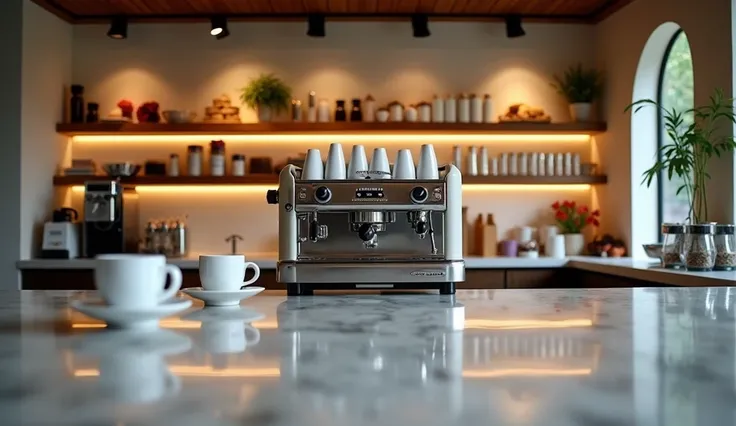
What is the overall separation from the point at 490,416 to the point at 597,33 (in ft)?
15.4

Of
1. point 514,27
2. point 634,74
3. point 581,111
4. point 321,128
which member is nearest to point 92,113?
point 321,128

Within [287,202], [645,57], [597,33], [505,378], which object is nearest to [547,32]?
[597,33]

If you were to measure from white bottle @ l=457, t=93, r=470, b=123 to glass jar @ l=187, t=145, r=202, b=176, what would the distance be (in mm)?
1681

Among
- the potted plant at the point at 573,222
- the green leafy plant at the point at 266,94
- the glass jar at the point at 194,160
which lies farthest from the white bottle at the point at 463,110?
the glass jar at the point at 194,160

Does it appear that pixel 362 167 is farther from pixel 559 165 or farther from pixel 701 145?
pixel 559 165

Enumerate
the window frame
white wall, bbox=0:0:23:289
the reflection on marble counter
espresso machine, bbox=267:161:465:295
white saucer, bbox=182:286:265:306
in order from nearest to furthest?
the reflection on marble counter → white saucer, bbox=182:286:265:306 → espresso machine, bbox=267:161:465:295 → white wall, bbox=0:0:23:289 → the window frame

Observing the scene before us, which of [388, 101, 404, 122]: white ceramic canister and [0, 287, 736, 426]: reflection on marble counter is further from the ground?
[388, 101, 404, 122]: white ceramic canister

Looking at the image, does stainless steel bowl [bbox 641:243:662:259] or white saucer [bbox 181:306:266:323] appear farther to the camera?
stainless steel bowl [bbox 641:243:662:259]

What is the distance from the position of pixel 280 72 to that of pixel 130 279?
3.92m

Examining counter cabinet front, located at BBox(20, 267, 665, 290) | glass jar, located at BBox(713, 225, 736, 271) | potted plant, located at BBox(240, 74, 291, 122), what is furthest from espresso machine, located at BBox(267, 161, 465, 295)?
potted plant, located at BBox(240, 74, 291, 122)

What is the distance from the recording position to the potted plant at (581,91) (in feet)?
15.4

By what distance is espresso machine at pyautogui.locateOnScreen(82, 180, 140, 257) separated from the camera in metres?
4.29

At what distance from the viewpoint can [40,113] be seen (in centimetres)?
443

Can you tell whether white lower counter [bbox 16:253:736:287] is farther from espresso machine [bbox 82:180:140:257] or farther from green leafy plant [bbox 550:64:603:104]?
green leafy plant [bbox 550:64:603:104]
